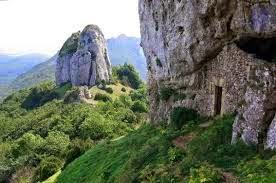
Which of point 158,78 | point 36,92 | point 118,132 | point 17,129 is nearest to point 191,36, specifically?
point 158,78

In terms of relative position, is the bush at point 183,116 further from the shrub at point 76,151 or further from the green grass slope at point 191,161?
the shrub at point 76,151

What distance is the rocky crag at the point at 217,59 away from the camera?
87.6ft

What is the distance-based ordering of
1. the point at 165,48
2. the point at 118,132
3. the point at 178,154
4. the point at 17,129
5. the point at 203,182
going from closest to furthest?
the point at 203,182
the point at 178,154
the point at 165,48
the point at 118,132
the point at 17,129

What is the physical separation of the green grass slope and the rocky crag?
1264 mm

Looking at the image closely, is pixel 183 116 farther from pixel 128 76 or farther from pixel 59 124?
pixel 128 76

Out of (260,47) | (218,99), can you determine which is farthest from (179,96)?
(260,47)

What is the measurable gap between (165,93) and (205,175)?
18477 mm

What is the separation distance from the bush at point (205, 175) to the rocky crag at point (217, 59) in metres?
2.85


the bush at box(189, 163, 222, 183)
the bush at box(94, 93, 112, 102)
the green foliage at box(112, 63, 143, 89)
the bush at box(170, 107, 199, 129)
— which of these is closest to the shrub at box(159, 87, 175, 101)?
the bush at box(170, 107, 199, 129)

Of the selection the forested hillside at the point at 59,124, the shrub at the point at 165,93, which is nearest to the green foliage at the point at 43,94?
the forested hillside at the point at 59,124

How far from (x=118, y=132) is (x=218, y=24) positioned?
52.4 metres

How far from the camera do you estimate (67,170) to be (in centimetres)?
5012

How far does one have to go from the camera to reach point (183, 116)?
122 feet

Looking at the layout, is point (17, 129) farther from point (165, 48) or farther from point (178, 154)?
point (178, 154)
